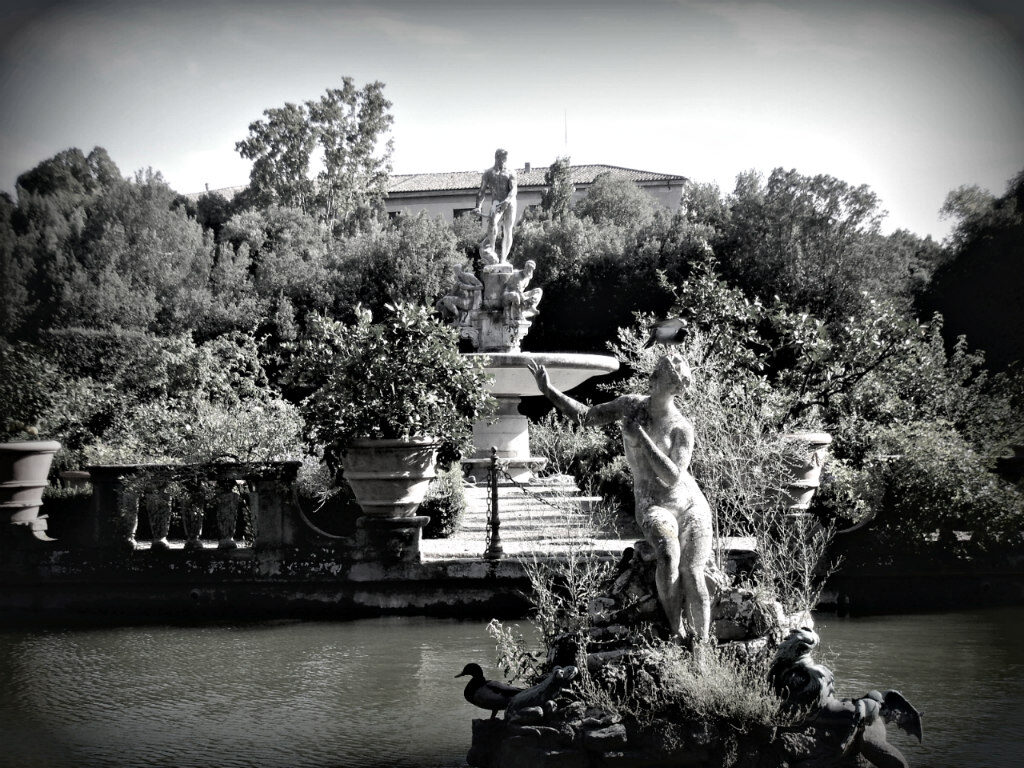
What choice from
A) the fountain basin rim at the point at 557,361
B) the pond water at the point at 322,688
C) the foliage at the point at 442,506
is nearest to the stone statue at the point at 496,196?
the fountain basin rim at the point at 557,361

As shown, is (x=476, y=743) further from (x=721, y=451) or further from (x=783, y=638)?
(x=721, y=451)

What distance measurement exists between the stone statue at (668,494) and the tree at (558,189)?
33353 mm

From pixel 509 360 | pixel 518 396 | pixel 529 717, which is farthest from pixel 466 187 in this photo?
pixel 529 717

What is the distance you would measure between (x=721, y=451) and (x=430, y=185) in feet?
134

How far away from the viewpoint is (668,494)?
5191mm

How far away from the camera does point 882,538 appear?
958 centimetres

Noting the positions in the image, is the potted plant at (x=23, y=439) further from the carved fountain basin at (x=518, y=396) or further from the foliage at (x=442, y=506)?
the carved fountain basin at (x=518, y=396)

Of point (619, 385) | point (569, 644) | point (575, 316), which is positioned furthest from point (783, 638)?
point (575, 316)

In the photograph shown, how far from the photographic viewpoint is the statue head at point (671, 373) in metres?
5.23

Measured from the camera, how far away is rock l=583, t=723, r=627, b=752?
4.68m

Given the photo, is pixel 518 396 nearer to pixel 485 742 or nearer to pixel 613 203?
pixel 485 742

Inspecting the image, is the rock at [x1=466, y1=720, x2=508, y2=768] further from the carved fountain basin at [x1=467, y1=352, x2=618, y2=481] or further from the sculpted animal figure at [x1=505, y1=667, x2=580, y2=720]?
the carved fountain basin at [x1=467, y1=352, x2=618, y2=481]

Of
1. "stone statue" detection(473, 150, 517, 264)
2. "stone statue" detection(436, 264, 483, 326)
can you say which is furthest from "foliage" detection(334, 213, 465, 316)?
"stone statue" detection(436, 264, 483, 326)

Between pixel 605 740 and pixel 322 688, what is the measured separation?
8.58ft
